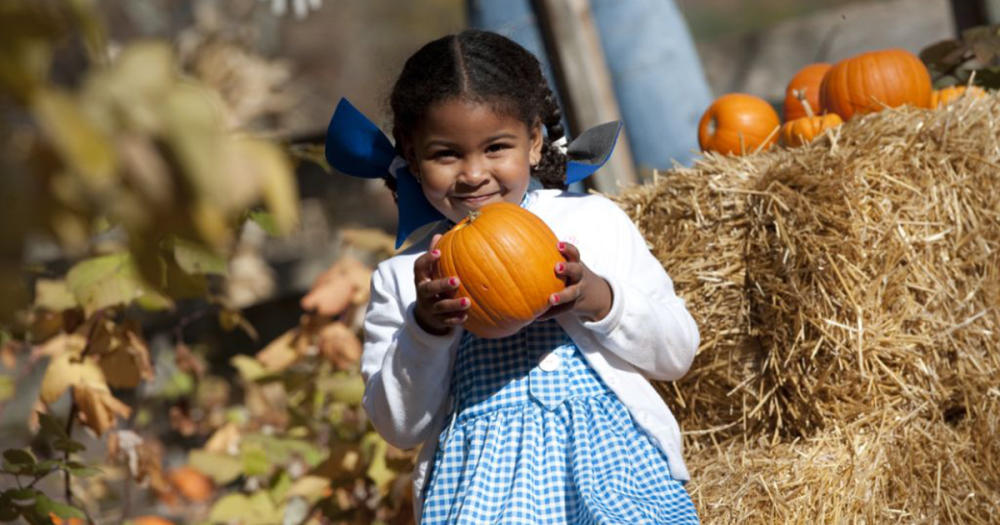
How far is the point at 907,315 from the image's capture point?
254 cm

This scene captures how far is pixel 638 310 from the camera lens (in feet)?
7.04

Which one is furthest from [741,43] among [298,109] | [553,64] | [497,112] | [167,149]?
[167,149]

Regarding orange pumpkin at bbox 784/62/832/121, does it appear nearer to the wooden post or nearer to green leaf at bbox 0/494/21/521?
the wooden post

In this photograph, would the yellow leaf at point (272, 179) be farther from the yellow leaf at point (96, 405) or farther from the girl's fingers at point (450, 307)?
the yellow leaf at point (96, 405)

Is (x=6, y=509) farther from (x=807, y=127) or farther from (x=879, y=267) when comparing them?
(x=807, y=127)

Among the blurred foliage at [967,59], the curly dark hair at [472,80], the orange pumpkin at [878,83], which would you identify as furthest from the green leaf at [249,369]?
the blurred foliage at [967,59]

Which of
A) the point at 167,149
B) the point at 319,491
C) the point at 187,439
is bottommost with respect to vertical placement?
the point at 187,439

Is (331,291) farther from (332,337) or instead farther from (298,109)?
(298,109)

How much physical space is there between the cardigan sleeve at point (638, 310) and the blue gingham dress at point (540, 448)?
4.4 inches

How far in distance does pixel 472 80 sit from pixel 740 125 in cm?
120

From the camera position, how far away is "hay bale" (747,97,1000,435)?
2520 mm

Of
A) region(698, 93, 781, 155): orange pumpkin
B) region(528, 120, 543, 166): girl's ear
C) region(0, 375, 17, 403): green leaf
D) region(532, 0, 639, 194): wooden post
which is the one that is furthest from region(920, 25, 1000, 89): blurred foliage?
region(0, 375, 17, 403): green leaf

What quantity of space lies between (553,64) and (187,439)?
293cm

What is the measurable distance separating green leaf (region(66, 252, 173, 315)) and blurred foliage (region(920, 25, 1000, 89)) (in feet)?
7.96
